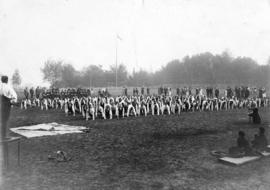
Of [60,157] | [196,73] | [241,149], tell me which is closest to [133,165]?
[60,157]

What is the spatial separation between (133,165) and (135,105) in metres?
12.2

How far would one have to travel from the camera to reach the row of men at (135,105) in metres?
18.2

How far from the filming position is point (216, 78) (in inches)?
2442

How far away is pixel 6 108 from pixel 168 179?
Answer: 14.4ft

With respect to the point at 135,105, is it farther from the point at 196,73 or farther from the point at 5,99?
the point at 196,73

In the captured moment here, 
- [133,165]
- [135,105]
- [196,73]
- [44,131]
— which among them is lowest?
[133,165]

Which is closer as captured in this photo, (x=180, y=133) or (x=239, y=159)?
(x=239, y=159)

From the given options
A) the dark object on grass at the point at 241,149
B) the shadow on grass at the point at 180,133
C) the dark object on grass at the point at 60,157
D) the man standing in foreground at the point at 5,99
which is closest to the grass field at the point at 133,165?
the shadow on grass at the point at 180,133

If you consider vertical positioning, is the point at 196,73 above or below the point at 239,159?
above

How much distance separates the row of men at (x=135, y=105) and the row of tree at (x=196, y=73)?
1291 inches

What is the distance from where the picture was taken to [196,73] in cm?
6650

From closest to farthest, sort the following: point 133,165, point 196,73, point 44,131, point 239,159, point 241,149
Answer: point 133,165, point 239,159, point 241,149, point 44,131, point 196,73

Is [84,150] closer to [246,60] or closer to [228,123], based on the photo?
[228,123]

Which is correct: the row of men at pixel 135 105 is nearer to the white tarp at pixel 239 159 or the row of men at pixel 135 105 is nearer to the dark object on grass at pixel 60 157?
the dark object on grass at pixel 60 157
